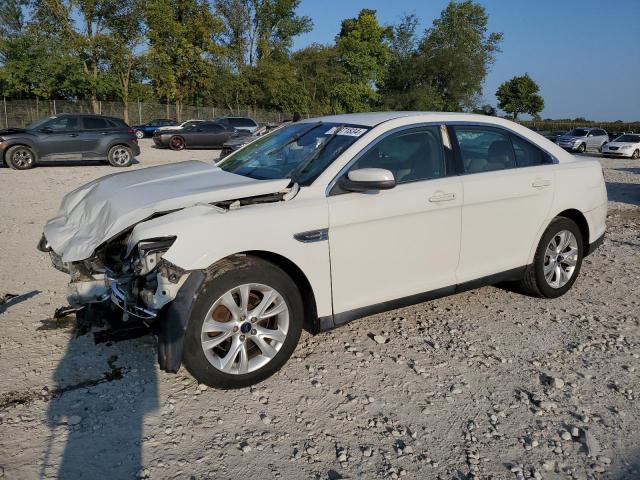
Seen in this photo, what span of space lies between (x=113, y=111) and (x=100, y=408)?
3987 cm

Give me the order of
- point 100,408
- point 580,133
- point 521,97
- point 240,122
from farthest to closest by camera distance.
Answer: point 521,97, point 580,133, point 240,122, point 100,408

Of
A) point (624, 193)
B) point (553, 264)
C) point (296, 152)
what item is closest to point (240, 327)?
point (296, 152)

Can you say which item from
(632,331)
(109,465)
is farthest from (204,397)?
(632,331)

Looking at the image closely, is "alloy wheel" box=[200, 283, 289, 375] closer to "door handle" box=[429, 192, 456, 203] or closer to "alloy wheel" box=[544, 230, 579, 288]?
"door handle" box=[429, 192, 456, 203]

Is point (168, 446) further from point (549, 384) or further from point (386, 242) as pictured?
point (549, 384)

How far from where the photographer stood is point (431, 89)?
196 ft

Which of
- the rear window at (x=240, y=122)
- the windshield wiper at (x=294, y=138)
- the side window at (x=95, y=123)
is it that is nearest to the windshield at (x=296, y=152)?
the windshield wiper at (x=294, y=138)

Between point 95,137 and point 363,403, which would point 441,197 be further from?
point 95,137

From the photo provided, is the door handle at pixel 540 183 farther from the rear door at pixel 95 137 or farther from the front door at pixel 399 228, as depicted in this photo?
the rear door at pixel 95 137

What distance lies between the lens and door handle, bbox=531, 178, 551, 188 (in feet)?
15.1

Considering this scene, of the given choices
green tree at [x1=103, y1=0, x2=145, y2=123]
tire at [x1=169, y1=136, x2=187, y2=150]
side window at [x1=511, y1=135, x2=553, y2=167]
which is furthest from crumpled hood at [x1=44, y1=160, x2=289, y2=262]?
green tree at [x1=103, y1=0, x2=145, y2=123]

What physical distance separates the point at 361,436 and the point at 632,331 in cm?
277

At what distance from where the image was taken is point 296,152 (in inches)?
164

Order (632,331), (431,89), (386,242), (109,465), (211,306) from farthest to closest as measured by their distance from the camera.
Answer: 1. (431,89)
2. (632,331)
3. (386,242)
4. (211,306)
5. (109,465)
